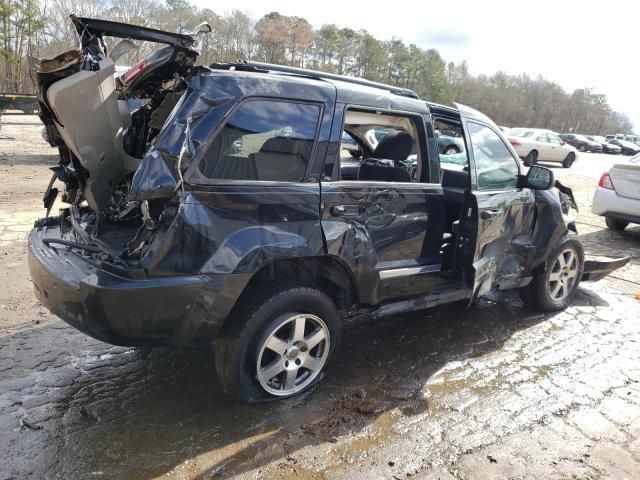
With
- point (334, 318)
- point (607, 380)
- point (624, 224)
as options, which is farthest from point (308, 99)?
point (624, 224)

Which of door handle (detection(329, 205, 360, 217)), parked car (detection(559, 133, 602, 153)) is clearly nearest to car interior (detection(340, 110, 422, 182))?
door handle (detection(329, 205, 360, 217))

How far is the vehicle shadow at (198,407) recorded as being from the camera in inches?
102

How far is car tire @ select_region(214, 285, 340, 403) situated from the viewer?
2.87m

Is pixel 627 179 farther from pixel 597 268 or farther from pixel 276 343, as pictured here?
pixel 276 343

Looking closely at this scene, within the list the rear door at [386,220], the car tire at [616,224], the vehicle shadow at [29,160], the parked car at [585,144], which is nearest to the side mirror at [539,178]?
the rear door at [386,220]

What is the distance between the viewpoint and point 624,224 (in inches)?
349

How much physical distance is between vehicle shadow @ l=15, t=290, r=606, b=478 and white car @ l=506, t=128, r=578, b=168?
2048 cm

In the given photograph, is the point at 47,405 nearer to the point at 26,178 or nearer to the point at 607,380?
the point at 607,380

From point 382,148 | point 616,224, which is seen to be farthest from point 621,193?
point 382,148

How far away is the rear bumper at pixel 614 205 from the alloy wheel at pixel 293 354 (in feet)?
22.5

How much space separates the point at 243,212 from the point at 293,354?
39.3 inches

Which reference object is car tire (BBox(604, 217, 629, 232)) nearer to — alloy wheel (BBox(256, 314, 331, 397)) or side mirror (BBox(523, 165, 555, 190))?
side mirror (BBox(523, 165, 555, 190))

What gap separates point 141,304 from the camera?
99.8 inches

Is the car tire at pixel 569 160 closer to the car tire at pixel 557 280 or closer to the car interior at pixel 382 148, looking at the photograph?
the car tire at pixel 557 280
